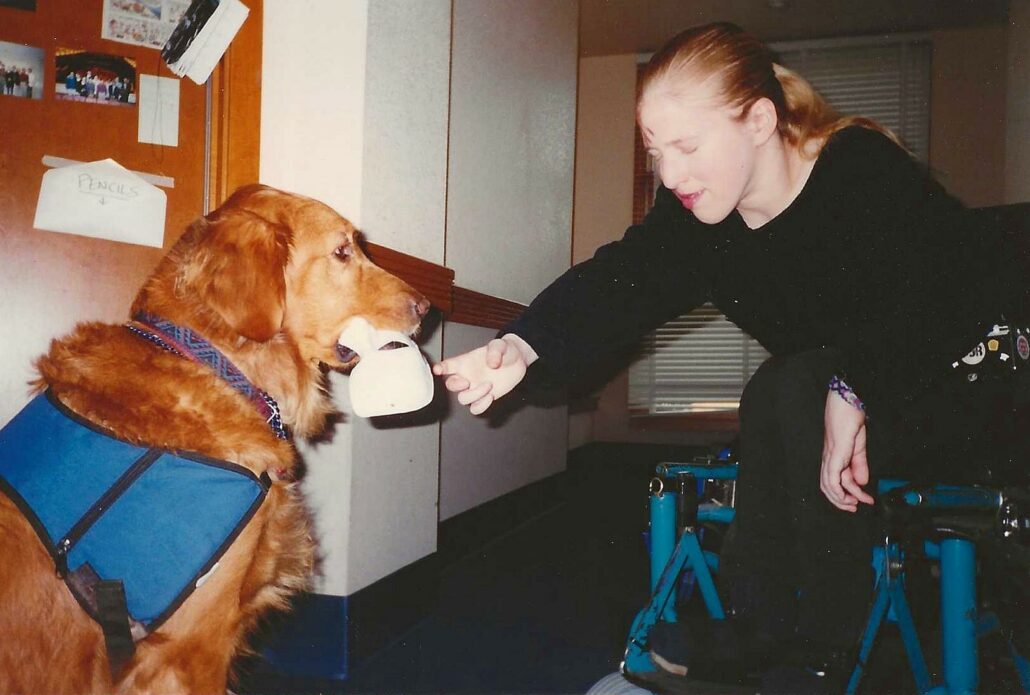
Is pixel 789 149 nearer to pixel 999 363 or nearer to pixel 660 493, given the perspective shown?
pixel 999 363

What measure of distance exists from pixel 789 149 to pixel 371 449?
4.40 feet

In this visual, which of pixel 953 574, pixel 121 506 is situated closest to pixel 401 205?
pixel 121 506

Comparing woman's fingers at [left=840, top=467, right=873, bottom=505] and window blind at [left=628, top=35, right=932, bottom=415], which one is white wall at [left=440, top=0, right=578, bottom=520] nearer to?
woman's fingers at [left=840, top=467, right=873, bottom=505]

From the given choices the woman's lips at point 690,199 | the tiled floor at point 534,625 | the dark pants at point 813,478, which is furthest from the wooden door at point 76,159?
the dark pants at point 813,478

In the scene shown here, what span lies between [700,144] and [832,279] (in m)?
0.38

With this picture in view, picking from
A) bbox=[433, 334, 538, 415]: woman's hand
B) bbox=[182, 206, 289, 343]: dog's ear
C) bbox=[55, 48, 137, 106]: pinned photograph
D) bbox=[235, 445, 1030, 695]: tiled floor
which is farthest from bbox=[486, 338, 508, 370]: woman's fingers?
bbox=[55, 48, 137, 106]: pinned photograph

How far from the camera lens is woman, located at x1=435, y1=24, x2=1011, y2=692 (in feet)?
3.72

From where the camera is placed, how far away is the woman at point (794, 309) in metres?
1.13

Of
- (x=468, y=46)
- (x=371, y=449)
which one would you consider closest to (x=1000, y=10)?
(x=468, y=46)

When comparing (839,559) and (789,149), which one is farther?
(789,149)

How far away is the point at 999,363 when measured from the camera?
4.46 feet

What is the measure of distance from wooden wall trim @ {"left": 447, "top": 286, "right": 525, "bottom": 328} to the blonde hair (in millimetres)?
1331

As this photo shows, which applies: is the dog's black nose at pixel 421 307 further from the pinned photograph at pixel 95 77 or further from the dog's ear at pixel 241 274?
the pinned photograph at pixel 95 77

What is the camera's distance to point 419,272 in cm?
201
